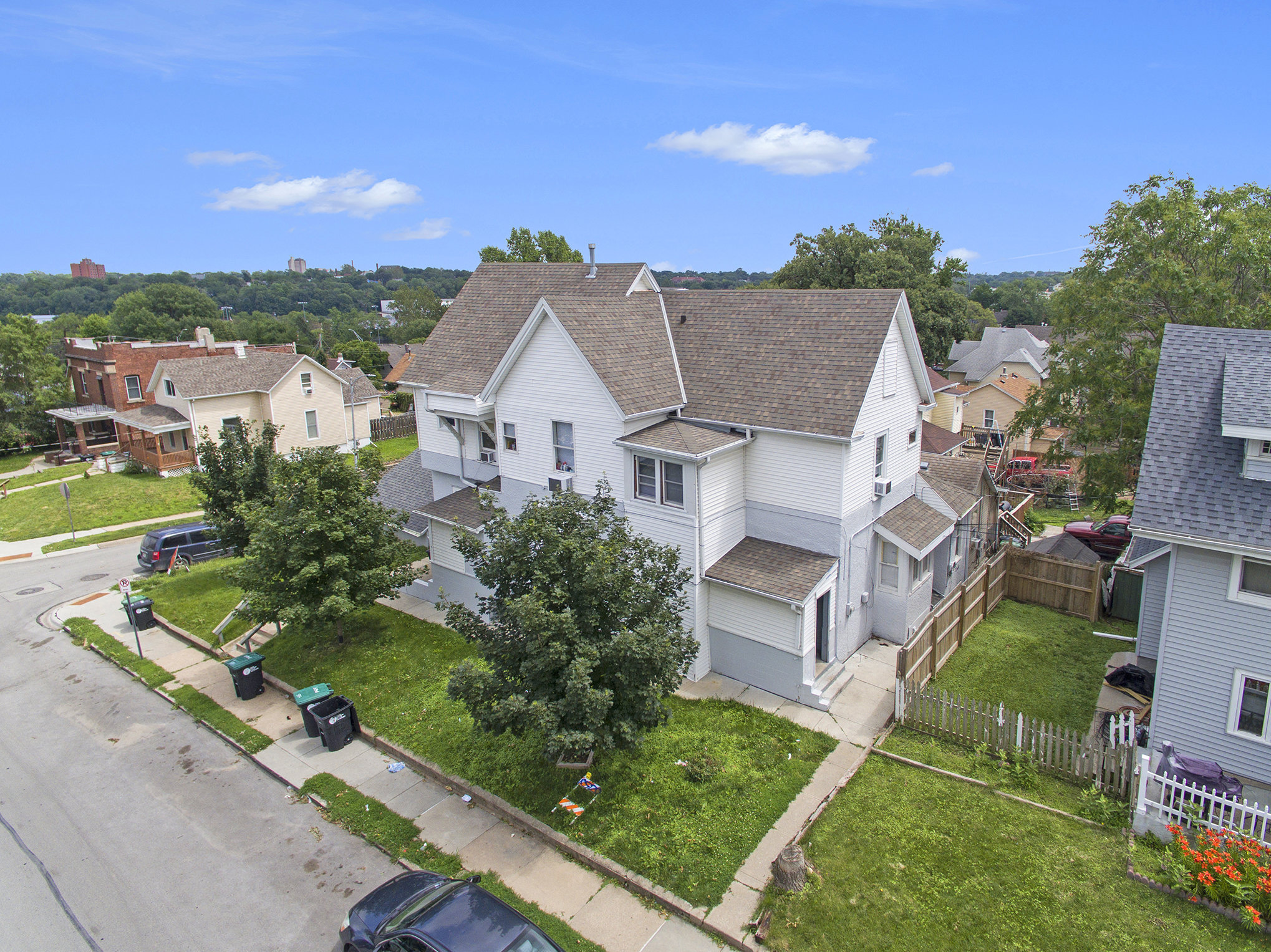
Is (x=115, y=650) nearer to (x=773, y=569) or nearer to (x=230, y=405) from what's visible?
(x=773, y=569)

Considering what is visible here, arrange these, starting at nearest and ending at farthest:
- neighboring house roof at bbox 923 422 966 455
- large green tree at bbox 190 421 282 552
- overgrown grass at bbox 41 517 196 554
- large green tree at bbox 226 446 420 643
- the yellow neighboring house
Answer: large green tree at bbox 226 446 420 643 → large green tree at bbox 190 421 282 552 → overgrown grass at bbox 41 517 196 554 → neighboring house roof at bbox 923 422 966 455 → the yellow neighboring house

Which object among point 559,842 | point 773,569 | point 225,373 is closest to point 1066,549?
point 773,569

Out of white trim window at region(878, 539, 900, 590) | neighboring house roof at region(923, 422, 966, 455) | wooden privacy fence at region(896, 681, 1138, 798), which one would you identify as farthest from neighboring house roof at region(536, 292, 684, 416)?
neighboring house roof at region(923, 422, 966, 455)

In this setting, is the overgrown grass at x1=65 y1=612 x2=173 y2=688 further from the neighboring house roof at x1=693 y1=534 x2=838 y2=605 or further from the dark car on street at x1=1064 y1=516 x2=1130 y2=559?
the dark car on street at x1=1064 y1=516 x2=1130 y2=559

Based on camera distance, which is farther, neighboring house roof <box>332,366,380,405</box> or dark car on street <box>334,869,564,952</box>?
neighboring house roof <box>332,366,380,405</box>

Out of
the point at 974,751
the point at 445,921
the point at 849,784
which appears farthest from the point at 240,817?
the point at 974,751

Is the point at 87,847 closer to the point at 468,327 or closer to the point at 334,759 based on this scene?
the point at 334,759
